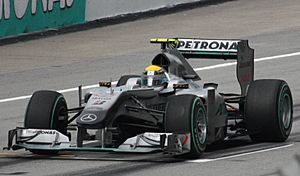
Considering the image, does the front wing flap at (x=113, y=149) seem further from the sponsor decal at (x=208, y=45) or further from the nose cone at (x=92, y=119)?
the sponsor decal at (x=208, y=45)

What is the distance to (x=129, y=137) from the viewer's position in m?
12.0

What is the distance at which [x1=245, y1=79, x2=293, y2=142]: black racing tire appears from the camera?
12.4 metres

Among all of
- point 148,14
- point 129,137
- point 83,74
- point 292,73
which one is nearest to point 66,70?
point 83,74

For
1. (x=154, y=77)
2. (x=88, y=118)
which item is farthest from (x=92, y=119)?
(x=154, y=77)

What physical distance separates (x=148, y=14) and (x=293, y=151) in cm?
1608

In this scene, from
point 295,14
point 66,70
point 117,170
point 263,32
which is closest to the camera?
point 117,170

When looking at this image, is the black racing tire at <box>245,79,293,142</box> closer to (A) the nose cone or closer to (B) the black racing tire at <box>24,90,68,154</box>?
(A) the nose cone

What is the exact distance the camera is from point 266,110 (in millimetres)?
12344

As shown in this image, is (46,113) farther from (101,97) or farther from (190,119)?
(190,119)

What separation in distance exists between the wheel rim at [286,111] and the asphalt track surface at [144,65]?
0.25m

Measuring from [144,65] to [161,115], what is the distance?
9338 millimetres

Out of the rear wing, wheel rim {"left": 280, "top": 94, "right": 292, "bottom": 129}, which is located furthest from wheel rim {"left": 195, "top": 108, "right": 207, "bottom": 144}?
the rear wing

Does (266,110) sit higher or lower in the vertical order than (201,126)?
higher

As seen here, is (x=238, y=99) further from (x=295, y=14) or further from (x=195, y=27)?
(x=295, y=14)
